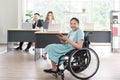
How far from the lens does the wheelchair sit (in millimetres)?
4168

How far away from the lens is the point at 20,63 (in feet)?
19.3

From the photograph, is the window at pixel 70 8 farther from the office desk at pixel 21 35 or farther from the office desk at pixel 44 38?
the office desk at pixel 44 38

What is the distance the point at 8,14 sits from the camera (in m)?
10.1

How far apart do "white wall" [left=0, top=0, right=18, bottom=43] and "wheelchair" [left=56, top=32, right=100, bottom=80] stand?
19.7ft

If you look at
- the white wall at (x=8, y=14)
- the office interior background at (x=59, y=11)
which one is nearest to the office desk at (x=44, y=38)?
the office interior background at (x=59, y=11)

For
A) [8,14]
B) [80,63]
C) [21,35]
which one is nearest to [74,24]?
[80,63]

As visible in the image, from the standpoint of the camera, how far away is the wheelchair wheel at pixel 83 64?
13.8 ft

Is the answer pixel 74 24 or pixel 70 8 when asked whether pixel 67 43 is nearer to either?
pixel 74 24

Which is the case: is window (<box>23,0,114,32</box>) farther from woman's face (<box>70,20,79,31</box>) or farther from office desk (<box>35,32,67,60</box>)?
woman's face (<box>70,20,79,31</box>)

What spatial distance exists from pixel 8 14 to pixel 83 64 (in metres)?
6.29

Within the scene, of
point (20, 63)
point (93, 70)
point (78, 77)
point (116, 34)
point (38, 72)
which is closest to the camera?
point (78, 77)

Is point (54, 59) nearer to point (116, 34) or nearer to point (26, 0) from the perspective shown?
point (116, 34)

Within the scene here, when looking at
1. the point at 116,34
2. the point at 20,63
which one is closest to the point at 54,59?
the point at 20,63

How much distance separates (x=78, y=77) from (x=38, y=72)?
3.00 feet
